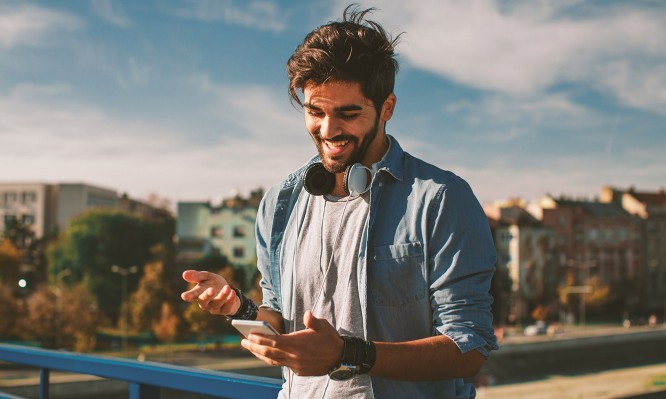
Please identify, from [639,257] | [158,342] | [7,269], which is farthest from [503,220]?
[7,269]

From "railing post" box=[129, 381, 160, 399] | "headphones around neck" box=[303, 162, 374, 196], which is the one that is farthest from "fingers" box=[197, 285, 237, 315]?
"railing post" box=[129, 381, 160, 399]

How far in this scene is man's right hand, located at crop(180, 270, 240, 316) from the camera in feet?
5.89

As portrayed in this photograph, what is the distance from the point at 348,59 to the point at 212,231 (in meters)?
60.8

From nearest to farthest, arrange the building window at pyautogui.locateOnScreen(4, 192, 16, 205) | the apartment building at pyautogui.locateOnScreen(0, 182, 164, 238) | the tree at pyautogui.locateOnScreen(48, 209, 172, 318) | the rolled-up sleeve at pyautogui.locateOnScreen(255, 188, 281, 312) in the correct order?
1. the rolled-up sleeve at pyautogui.locateOnScreen(255, 188, 281, 312)
2. the tree at pyautogui.locateOnScreen(48, 209, 172, 318)
3. the apartment building at pyautogui.locateOnScreen(0, 182, 164, 238)
4. the building window at pyautogui.locateOnScreen(4, 192, 16, 205)

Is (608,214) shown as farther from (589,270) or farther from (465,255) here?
(465,255)

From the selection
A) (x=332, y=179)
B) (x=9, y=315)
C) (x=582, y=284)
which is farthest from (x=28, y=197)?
(x=332, y=179)

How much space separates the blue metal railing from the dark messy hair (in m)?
0.90

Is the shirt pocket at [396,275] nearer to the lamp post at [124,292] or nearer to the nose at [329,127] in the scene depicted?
the nose at [329,127]

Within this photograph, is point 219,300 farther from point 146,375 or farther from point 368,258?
point 146,375

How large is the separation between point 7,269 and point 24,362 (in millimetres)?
50700

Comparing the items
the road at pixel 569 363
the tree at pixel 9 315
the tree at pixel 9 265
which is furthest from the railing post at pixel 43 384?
the tree at pixel 9 265

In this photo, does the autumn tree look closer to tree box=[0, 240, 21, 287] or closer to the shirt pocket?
tree box=[0, 240, 21, 287]

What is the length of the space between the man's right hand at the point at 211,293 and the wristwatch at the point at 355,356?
421 mm

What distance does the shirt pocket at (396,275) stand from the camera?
162 cm
